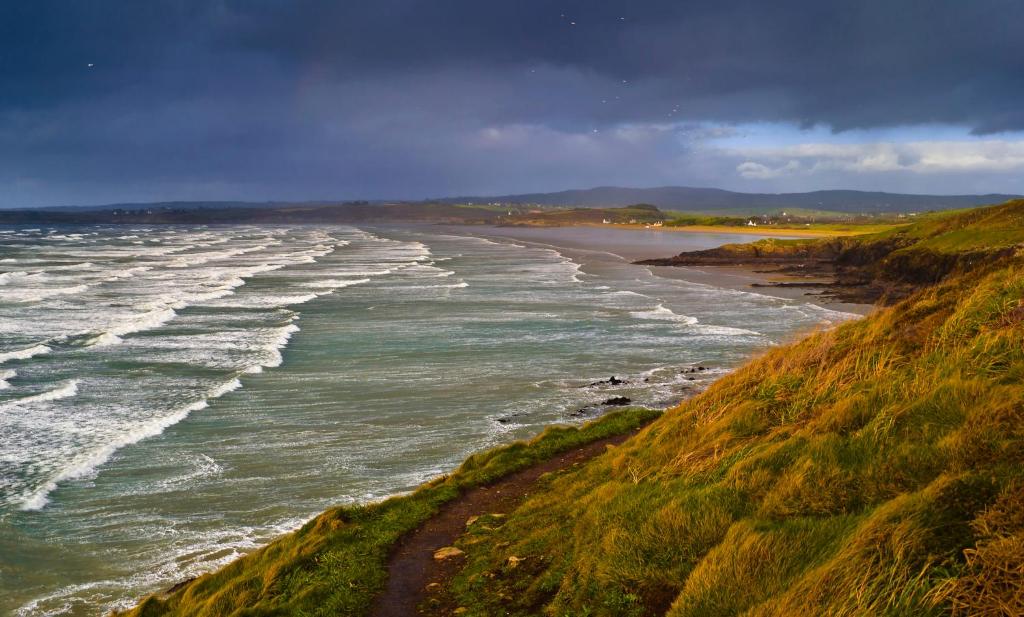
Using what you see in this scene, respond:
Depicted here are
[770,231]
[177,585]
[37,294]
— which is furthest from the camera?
[770,231]

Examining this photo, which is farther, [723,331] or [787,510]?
[723,331]

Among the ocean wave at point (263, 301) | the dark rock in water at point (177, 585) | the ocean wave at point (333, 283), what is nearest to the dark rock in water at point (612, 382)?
the dark rock in water at point (177, 585)

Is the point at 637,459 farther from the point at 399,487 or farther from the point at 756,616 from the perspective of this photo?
the point at 399,487

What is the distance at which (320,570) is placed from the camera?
32.9 ft

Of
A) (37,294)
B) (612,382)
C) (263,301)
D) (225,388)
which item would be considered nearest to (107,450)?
(225,388)

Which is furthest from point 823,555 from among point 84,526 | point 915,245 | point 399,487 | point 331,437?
point 915,245

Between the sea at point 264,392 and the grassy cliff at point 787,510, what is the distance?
351 cm

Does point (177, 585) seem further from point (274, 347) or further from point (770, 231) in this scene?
point (770, 231)

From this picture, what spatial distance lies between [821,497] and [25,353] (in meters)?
31.1

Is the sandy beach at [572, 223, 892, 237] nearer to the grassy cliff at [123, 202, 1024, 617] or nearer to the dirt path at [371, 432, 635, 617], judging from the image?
the dirt path at [371, 432, 635, 617]

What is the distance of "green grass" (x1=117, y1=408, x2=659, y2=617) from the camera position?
9.12 metres

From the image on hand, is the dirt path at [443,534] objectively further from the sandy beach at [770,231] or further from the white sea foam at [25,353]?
the sandy beach at [770,231]

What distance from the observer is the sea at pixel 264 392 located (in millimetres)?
13828

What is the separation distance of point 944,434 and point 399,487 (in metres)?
11.0
